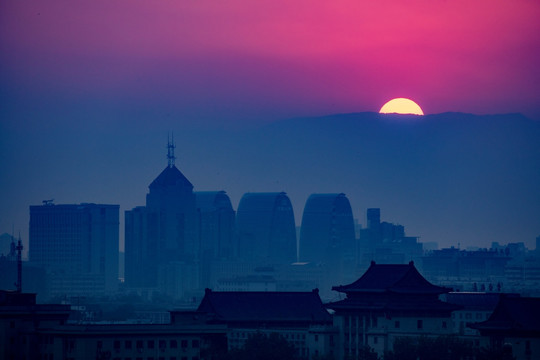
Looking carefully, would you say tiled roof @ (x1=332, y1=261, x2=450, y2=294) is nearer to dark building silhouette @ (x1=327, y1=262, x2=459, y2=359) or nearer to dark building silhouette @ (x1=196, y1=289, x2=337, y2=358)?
dark building silhouette @ (x1=327, y1=262, x2=459, y2=359)

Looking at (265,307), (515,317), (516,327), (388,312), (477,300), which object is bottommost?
(516,327)

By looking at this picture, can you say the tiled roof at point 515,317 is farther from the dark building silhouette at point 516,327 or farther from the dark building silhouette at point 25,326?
the dark building silhouette at point 25,326

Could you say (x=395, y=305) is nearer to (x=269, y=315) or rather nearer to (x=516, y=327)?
(x=516, y=327)

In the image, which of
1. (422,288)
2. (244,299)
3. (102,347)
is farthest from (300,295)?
(102,347)

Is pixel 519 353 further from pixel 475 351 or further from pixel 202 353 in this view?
pixel 202 353

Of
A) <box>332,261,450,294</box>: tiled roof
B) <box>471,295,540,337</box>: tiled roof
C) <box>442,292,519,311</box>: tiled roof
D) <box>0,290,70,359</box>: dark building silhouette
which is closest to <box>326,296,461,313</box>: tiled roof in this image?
<box>332,261,450,294</box>: tiled roof

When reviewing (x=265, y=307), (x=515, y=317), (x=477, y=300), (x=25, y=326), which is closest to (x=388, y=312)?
(x=515, y=317)

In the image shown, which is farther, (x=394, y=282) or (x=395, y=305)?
(x=394, y=282)
